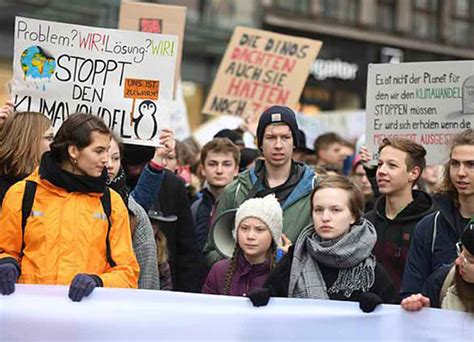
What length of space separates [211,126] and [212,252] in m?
6.12

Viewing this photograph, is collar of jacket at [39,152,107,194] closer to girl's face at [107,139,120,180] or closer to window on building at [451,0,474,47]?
girl's face at [107,139,120,180]

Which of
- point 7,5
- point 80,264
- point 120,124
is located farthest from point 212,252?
point 7,5

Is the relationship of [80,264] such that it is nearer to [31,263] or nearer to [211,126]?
[31,263]

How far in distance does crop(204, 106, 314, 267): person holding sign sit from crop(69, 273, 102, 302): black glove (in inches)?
67.1

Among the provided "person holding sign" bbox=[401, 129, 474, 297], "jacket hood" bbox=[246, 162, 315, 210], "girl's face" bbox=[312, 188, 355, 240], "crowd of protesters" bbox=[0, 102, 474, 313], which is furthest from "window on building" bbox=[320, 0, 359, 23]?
"girl's face" bbox=[312, 188, 355, 240]

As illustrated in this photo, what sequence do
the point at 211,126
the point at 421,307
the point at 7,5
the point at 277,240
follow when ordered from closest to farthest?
the point at 421,307, the point at 277,240, the point at 211,126, the point at 7,5

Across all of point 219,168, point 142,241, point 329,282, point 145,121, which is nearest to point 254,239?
point 142,241

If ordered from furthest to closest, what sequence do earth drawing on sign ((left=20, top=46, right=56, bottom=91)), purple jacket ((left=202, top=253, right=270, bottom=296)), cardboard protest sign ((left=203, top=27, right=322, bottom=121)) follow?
cardboard protest sign ((left=203, top=27, right=322, bottom=121)), earth drawing on sign ((left=20, top=46, right=56, bottom=91)), purple jacket ((left=202, top=253, right=270, bottom=296))

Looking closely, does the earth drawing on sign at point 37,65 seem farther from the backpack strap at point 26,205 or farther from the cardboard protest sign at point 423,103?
the cardboard protest sign at point 423,103

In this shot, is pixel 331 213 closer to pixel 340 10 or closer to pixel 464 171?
pixel 464 171

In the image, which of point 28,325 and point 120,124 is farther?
point 120,124

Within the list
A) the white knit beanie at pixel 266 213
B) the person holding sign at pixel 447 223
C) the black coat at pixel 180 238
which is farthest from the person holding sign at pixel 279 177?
the person holding sign at pixel 447 223

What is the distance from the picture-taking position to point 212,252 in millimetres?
6535

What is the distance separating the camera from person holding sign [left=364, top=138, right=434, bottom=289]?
19.7 ft
